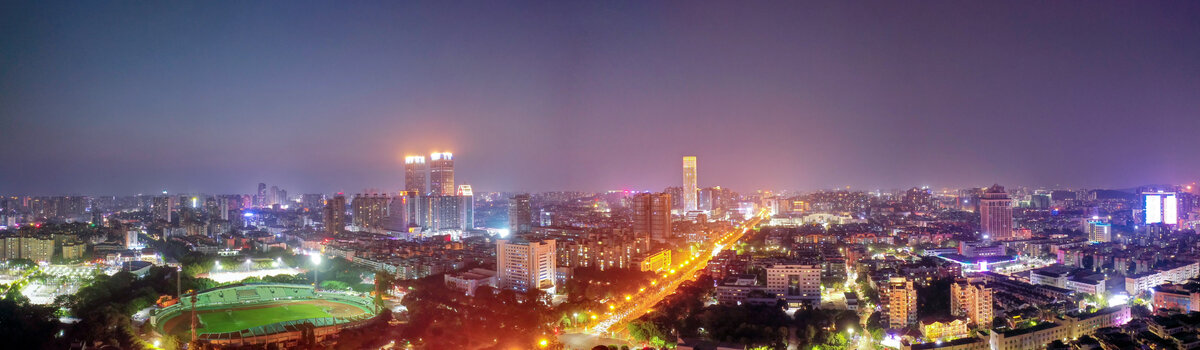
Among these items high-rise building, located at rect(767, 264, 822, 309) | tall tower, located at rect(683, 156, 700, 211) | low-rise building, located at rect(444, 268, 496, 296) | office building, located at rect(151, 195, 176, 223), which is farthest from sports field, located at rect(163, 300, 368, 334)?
tall tower, located at rect(683, 156, 700, 211)

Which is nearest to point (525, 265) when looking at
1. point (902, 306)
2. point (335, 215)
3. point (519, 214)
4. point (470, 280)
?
point (470, 280)

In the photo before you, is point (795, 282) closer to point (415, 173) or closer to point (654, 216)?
point (654, 216)

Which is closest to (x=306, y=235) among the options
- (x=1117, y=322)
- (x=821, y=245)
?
(x=821, y=245)

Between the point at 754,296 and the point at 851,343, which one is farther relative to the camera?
the point at 754,296

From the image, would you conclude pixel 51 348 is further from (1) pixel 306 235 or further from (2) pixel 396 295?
(1) pixel 306 235

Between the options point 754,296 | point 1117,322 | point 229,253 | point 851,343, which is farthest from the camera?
point 229,253

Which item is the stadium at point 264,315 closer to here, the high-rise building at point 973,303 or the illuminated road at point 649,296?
the illuminated road at point 649,296

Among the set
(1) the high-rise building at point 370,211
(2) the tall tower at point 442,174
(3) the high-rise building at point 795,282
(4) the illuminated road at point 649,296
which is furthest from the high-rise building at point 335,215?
(3) the high-rise building at point 795,282

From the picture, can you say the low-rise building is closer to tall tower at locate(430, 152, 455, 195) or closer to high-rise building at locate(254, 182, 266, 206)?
tall tower at locate(430, 152, 455, 195)
